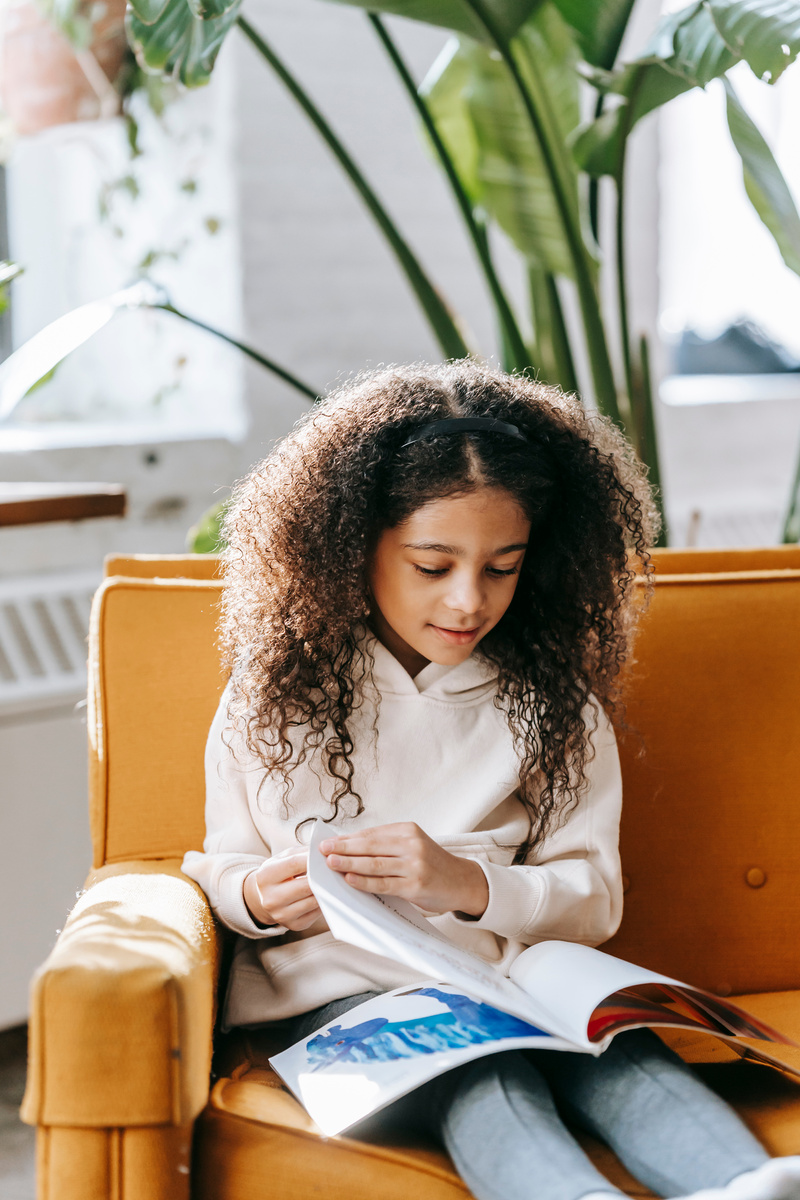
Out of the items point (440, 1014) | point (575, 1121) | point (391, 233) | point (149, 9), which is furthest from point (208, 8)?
point (575, 1121)

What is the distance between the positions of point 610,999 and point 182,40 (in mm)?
Result: 1076

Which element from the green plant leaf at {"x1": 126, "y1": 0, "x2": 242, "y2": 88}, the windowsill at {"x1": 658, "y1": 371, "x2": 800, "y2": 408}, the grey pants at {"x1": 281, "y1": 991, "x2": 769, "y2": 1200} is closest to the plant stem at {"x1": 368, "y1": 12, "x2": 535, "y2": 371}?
the green plant leaf at {"x1": 126, "y1": 0, "x2": 242, "y2": 88}

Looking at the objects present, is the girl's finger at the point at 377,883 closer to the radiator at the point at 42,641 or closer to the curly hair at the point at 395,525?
the curly hair at the point at 395,525

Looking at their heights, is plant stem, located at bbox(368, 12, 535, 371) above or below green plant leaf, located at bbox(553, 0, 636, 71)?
below

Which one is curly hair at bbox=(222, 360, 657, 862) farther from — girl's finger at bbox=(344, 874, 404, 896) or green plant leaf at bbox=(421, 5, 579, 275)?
green plant leaf at bbox=(421, 5, 579, 275)

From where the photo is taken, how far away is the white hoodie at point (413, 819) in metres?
0.99

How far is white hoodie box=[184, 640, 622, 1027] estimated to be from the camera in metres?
0.99

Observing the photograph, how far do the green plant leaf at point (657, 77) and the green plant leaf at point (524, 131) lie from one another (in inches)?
5.8

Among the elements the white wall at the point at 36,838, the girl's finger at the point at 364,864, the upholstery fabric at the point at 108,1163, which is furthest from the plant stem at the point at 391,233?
the upholstery fabric at the point at 108,1163

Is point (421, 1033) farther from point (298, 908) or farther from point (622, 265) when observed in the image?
point (622, 265)

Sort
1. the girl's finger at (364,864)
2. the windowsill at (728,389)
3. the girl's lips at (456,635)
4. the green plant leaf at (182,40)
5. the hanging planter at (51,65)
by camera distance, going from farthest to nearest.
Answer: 1. the windowsill at (728,389)
2. the hanging planter at (51,65)
3. the green plant leaf at (182,40)
4. the girl's lips at (456,635)
5. the girl's finger at (364,864)

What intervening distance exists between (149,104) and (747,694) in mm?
1533

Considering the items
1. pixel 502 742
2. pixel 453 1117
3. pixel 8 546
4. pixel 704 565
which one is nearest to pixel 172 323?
pixel 8 546

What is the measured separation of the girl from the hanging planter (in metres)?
1.11
